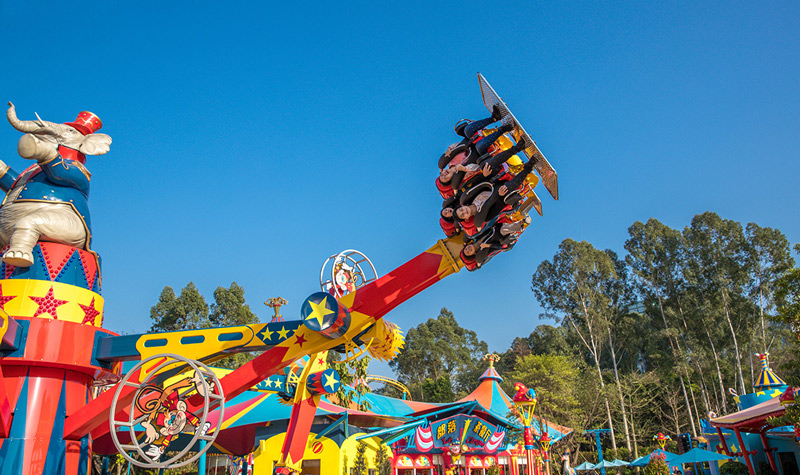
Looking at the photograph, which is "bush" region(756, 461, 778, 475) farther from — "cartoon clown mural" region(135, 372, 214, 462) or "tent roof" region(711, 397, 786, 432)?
"cartoon clown mural" region(135, 372, 214, 462)

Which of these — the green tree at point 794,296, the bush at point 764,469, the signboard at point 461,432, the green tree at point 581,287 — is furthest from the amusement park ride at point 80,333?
the green tree at point 581,287

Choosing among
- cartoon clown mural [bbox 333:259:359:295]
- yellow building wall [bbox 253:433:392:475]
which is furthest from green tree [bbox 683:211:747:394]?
cartoon clown mural [bbox 333:259:359:295]

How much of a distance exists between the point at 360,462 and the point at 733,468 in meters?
14.9

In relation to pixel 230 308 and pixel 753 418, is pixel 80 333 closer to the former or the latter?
pixel 753 418

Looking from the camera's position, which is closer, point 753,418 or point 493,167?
point 493,167

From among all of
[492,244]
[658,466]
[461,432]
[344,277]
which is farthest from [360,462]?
[492,244]

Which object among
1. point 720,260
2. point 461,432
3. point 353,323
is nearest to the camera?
point 353,323

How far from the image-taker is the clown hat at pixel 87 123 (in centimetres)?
1007

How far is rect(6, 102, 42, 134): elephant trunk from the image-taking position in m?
9.12

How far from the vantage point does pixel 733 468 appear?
20.9 m

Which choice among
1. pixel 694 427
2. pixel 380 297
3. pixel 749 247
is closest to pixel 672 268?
pixel 749 247

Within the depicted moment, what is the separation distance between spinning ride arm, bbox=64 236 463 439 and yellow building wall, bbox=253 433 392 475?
32.0ft

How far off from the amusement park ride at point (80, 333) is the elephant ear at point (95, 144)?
180 mm

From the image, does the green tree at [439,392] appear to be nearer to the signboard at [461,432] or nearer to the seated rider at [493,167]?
the signboard at [461,432]
